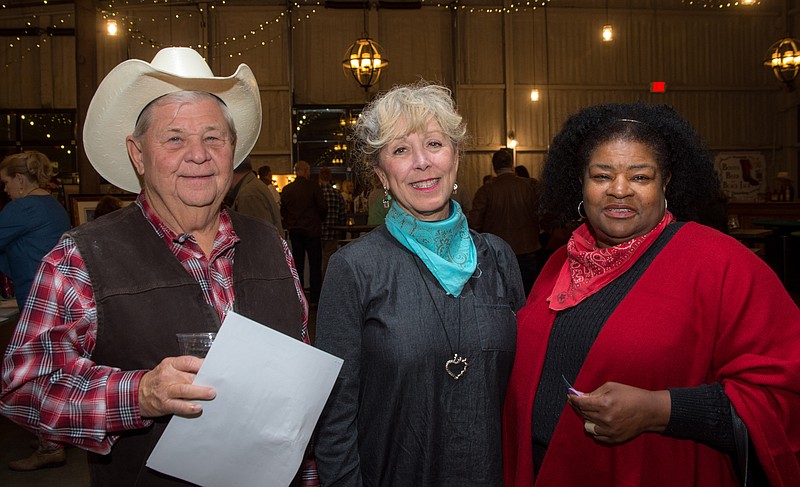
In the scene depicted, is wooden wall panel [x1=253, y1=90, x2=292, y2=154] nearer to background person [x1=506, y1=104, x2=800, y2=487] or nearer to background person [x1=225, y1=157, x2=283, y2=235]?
background person [x1=225, y1=157, x2=283, y2=235]

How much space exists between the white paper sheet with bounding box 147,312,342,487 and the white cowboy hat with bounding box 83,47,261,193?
2.31 feet

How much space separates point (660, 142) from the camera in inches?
76.7

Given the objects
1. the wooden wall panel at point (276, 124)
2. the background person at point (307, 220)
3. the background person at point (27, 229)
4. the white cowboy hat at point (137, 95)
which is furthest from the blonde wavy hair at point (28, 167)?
the wooden wall panel at point (276, 124)

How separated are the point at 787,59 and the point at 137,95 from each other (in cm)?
1100

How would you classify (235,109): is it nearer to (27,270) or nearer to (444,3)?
(27,270)

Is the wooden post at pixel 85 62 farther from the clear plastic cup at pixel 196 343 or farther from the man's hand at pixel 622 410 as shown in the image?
the man's hand at pixel 622 410

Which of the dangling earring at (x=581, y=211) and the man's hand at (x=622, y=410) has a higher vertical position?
the dangling earring at (x=581, y=211)

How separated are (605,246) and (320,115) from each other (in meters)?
13.4

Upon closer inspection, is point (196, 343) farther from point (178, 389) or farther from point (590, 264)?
point (590, 264)

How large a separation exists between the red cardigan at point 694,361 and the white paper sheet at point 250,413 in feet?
2.34

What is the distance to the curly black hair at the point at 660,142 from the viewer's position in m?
1.95

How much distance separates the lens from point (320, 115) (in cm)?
1489

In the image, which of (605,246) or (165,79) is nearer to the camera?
(165,79)

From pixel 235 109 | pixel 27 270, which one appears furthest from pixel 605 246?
pixel 27 270
